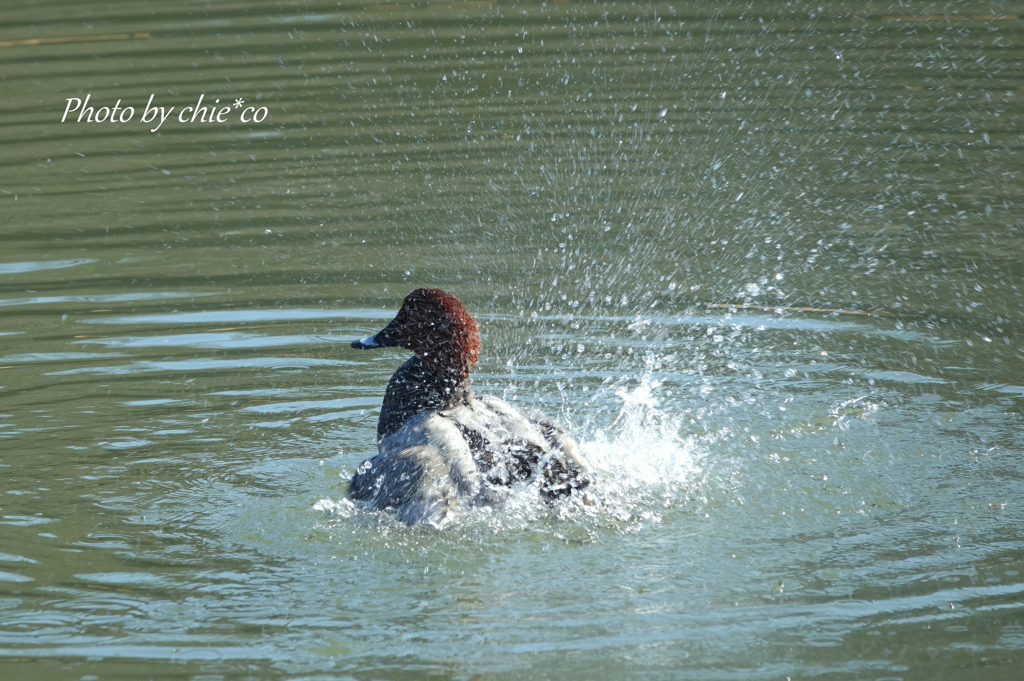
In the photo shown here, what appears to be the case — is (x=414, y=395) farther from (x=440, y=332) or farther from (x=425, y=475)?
(x=425, y=475)

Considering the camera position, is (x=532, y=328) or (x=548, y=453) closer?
(x=548, y=453)

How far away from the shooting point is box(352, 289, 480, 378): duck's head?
5.46m

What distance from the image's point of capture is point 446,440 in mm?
5242

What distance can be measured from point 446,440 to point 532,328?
2733 millimetres

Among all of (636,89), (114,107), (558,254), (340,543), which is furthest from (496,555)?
(114,107)

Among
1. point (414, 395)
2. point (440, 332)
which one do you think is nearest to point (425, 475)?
point (414, 395)

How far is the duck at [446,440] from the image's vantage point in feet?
16.9

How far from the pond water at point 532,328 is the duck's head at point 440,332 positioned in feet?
2.40

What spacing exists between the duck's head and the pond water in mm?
731

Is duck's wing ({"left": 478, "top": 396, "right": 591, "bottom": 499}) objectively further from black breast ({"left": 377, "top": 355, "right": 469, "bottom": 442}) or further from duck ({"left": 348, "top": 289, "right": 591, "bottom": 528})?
black breast ({"left": 377, "top": 355, "right": 469, "bottom": 442})

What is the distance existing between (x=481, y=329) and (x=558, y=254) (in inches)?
53.9

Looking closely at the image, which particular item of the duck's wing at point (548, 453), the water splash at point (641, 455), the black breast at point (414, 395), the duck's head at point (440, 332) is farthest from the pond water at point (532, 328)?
the duck's head at point (440, 332)

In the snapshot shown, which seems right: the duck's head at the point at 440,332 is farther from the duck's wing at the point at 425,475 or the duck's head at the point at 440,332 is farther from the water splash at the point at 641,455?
the water splash at the point at 641,455

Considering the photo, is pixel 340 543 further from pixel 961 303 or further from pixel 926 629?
pixel 961 303
